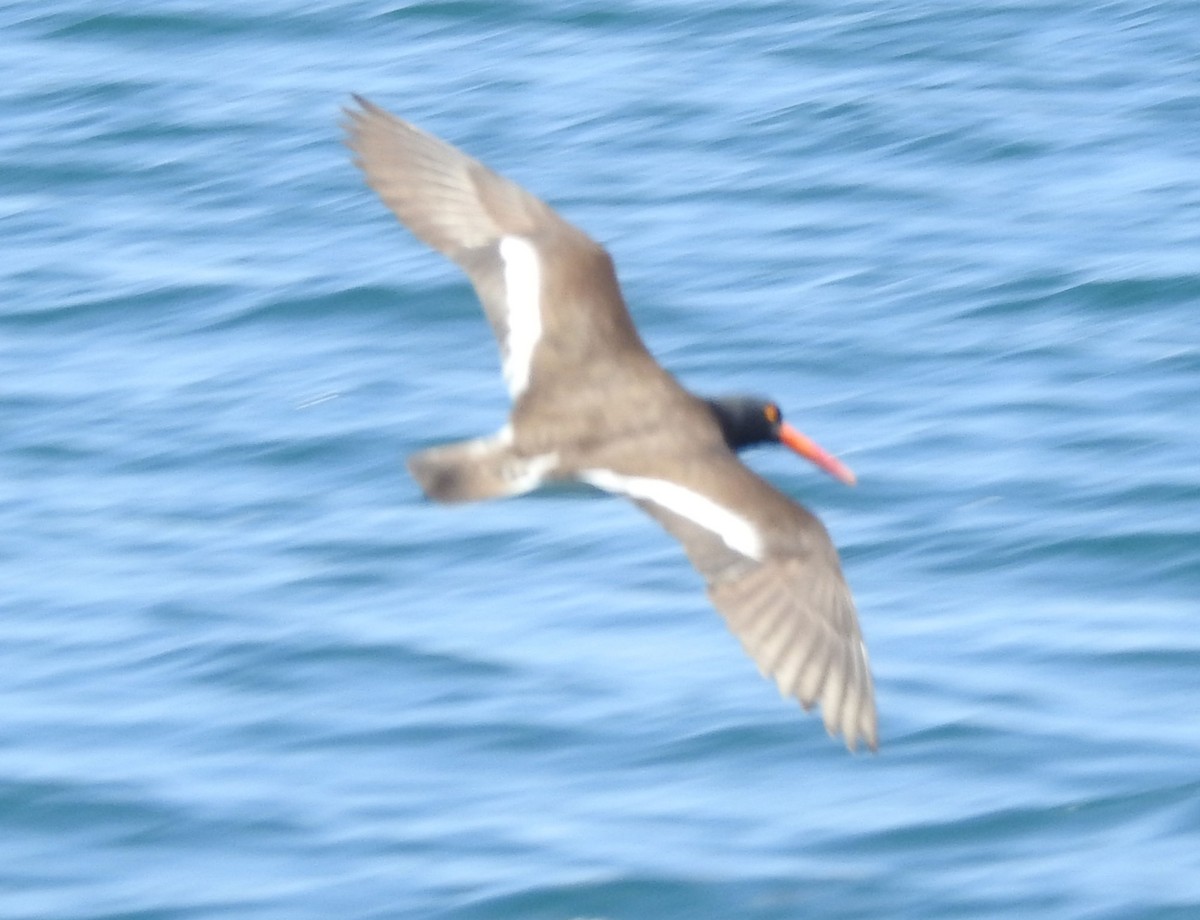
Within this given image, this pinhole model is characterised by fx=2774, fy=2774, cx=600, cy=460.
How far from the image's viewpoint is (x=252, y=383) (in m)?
9.95

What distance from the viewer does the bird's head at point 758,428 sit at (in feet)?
26.0

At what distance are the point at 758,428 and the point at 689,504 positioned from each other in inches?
35.8

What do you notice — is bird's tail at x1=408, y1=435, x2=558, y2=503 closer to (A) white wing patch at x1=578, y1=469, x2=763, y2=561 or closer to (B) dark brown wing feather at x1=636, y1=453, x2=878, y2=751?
(A) white wing patch at x1=578, y1=469, x2=763, y2=561

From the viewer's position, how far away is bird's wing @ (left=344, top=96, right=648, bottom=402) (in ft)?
25.4

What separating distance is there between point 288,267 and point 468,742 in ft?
11.5

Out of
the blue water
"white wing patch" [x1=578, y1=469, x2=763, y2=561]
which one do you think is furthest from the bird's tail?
the blue water

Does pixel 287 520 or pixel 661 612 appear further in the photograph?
pixel 287 520

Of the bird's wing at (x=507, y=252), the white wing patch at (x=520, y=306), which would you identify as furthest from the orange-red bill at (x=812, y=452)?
the white wing patch at (x=520, y=306)

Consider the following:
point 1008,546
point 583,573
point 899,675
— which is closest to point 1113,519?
point 1008,546

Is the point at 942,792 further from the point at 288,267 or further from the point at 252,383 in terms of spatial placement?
the point at 288,267

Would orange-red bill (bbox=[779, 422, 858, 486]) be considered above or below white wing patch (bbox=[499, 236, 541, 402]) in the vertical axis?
below

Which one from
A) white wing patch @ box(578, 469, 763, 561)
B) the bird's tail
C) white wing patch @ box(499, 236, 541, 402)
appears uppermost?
white wing patch @ box(499, 236, 541, 402)

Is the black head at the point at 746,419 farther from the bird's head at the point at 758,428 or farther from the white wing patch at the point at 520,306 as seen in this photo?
the white wing patch at the point at 520,306

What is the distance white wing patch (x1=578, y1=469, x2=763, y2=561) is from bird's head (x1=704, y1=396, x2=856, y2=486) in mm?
553
